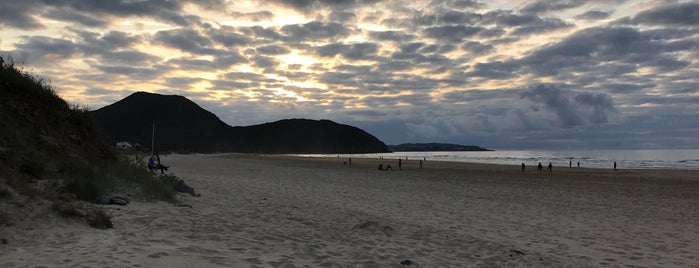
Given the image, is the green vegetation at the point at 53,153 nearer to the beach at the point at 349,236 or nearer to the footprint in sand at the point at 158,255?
the beach at the point at 349,236

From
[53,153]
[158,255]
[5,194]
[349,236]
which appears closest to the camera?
[158,255]

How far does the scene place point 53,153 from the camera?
492 inches

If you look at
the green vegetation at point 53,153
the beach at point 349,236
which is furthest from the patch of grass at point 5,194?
the beach at point 349,236

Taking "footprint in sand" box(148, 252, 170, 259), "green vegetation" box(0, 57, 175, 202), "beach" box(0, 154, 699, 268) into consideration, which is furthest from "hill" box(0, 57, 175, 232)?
"footprint in sand" box(148, 252, 170, 259)

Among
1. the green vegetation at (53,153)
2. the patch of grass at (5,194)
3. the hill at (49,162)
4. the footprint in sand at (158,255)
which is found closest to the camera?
the footprint in sand at (158,255)

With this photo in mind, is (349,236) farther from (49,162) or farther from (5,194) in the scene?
(49,162)

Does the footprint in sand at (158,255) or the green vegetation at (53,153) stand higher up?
the green vegetation at (53,153)

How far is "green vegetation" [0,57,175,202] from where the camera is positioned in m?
10.2

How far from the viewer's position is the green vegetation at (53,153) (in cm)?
1023

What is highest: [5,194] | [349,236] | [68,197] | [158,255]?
[5,194]

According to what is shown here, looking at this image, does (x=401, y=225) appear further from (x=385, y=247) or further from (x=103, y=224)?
(x=103, y=224)

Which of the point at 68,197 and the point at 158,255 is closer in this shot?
the point at 158,255

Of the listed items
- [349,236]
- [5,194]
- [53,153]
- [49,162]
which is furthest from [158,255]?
[53,153]

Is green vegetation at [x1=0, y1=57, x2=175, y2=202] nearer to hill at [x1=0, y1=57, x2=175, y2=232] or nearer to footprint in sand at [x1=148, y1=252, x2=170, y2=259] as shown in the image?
hill at [x1=0, y1=57, x2=175, y2=232]
